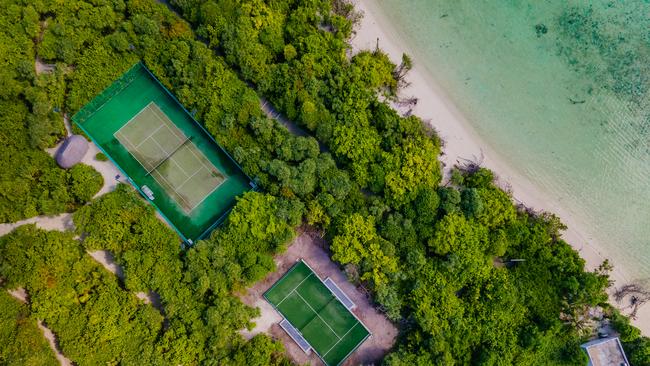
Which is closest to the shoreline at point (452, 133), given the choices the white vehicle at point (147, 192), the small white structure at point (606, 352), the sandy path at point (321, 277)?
the small white structure at point (606, 352)

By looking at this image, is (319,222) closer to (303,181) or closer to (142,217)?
(303,181)

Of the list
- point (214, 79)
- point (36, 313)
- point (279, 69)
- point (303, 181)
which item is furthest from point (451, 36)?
point (36, 313)

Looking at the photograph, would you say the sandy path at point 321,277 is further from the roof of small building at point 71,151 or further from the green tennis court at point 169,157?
the roof of small building at point 71,151

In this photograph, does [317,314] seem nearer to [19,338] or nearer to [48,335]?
[48,335]

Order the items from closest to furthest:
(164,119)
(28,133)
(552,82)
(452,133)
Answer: (28,133) < (164,119) < (452,133) < (552,82)

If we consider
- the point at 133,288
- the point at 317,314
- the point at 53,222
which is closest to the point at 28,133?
the point at 53,222

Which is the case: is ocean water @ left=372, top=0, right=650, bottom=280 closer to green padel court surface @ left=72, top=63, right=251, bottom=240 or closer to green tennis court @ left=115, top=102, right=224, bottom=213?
green padel court surface @ left=72, top=63, right=251, bottom=240
